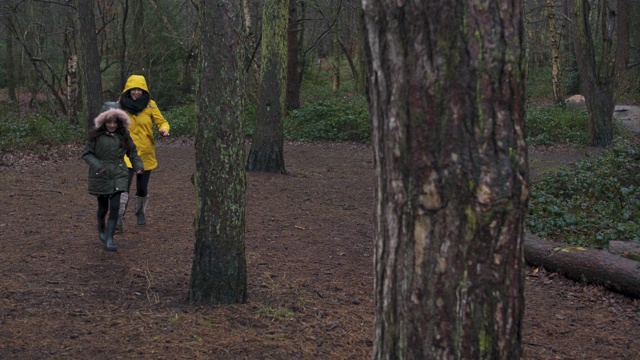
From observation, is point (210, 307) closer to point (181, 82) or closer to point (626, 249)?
point (626, 249)

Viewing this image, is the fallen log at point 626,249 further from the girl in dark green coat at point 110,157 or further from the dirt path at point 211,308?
the girl in dark green coat at point 110,157

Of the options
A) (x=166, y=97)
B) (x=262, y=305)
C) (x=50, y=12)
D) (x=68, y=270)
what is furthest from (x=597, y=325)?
(x=50, y=12)

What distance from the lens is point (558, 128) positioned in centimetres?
2062

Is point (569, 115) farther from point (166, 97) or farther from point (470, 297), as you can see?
point (470, 297)

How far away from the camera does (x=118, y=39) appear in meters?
26.1

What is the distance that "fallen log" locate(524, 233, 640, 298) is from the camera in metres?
6.49

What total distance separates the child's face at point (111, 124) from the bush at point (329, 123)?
13.5 m

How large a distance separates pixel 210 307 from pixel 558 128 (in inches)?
683

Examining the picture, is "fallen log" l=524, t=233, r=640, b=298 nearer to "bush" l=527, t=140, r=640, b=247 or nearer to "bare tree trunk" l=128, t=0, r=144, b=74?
"bush" l=527, t=140, r=640, b=247

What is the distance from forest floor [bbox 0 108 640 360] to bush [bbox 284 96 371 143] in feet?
32.4

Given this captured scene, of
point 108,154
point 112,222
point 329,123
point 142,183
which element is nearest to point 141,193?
point 142,183

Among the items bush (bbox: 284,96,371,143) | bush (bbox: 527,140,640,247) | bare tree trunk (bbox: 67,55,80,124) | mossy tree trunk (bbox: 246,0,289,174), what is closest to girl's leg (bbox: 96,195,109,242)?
bush (bbox: 527,140,640,247)

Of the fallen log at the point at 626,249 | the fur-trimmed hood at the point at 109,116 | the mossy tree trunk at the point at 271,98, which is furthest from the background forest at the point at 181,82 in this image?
the fur-trimmed hood at the point at 109,116

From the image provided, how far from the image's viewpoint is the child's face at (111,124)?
7.13 metres
